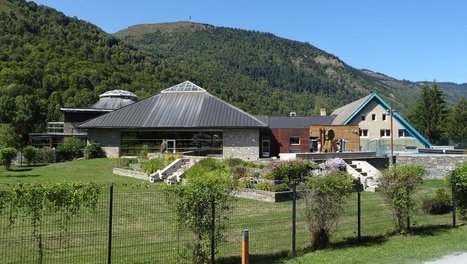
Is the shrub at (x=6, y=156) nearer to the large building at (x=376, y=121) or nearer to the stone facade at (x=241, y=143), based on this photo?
the stone facade at (x=241, y=143)

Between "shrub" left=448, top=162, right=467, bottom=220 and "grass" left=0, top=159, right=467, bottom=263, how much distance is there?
0.58m

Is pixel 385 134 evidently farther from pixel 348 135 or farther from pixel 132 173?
pixel 132 173

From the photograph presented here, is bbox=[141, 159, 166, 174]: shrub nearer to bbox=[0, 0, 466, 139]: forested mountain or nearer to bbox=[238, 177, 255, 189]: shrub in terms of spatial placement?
bbox=[238, 177, 255, 189]: shrub

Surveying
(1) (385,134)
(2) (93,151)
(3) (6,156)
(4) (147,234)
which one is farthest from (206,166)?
(1) (385,134)

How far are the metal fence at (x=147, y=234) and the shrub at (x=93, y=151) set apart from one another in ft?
79.9

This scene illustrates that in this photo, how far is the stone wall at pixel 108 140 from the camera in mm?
41344

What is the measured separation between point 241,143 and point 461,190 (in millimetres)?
25435

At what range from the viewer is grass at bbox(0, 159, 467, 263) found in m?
9.80

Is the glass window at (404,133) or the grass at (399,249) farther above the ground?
the glass window at (404,133)

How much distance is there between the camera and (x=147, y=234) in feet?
39.4

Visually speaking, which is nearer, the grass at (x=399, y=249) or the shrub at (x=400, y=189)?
the grass at (x=399, y=249)

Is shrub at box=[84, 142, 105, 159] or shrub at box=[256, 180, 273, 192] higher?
shrub at box=[84, 142, 105, 159]

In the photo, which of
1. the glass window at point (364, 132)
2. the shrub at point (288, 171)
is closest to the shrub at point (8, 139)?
the shrub at point (288, 171)

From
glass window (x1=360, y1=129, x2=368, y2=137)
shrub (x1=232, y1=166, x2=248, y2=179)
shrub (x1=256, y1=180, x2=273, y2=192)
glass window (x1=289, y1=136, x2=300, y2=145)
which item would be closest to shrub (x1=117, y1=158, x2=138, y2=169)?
shrub (x1=232, y1=166, x2=248, y2=179)
